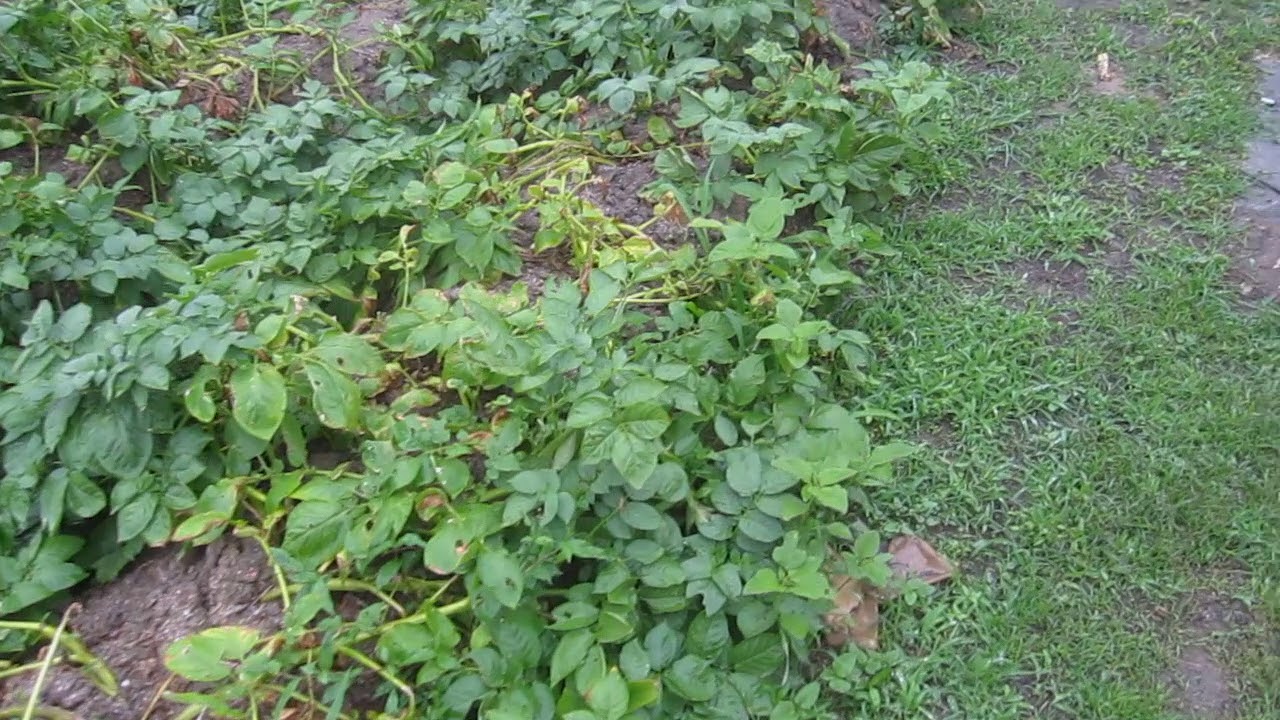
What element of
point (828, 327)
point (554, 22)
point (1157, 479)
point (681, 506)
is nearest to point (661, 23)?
point (554, 22)

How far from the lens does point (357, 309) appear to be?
8.86ft

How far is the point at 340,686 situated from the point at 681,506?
2.53ft

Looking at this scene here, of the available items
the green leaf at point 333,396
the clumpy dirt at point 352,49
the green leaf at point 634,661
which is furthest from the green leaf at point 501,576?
the clumpy dirt at point 352,49

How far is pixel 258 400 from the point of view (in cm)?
215

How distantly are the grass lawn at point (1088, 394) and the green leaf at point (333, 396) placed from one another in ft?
3.89

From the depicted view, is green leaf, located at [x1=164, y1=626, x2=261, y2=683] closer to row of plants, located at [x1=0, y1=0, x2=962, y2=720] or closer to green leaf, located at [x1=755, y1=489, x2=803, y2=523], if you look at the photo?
row of plants, located at [x1=0, y1=0, x2=962, y2=720]

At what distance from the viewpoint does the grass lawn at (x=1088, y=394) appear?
7.12 feet

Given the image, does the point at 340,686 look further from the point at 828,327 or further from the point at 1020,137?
the point at 1020,137

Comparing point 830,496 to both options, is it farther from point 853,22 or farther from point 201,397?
point 853,22

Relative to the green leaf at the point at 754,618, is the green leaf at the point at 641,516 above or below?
above

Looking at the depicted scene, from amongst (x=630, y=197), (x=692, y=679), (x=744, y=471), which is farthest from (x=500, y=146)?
(x=692, y=679)

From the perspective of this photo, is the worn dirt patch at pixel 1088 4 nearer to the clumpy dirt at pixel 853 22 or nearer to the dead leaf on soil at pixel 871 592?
the clumpy dirt at pixel 853 22

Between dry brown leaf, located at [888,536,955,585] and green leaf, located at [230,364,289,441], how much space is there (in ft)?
4.43

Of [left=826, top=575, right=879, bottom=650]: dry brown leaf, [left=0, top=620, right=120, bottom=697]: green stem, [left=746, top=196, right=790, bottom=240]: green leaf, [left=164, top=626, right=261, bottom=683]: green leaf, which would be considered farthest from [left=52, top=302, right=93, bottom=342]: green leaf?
[left=826, top=575, right=879, bottom=650]: dry brown leaf
